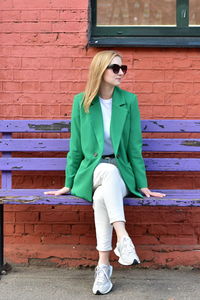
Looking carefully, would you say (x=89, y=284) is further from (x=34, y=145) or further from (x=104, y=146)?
(x=34, y=145)

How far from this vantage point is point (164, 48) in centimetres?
413

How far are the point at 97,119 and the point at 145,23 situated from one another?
42.6 inches

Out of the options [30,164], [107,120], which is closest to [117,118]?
[107,120]

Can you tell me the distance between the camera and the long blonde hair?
361 cm

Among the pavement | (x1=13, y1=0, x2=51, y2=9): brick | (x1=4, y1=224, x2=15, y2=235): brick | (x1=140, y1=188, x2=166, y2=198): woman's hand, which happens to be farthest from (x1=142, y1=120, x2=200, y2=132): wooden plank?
(x1=4, y1=224, x2=15, y2=235): brick

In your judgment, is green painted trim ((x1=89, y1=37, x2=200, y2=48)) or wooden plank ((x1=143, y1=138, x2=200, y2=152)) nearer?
wooden plank ((x1=143, y1=138, x2=200, y2=152))

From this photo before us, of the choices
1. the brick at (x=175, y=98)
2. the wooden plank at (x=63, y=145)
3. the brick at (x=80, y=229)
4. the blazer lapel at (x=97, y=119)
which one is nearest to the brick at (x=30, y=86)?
the wooden plank at (x=63, y=145)

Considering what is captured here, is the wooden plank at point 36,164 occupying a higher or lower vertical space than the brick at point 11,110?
lower

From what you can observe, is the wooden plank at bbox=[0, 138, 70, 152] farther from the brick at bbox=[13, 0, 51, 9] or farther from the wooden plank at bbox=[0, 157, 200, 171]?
the brick at bbox=[13, 0, 51, 9]

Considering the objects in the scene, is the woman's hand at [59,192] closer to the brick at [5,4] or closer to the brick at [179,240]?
the brick at [179,240]

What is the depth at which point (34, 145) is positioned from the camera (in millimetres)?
3947

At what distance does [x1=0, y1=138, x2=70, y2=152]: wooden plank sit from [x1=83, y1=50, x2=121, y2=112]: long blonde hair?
1.45ft

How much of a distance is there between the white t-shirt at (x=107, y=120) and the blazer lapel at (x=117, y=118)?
0.05 metres

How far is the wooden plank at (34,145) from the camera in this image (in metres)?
3.94
